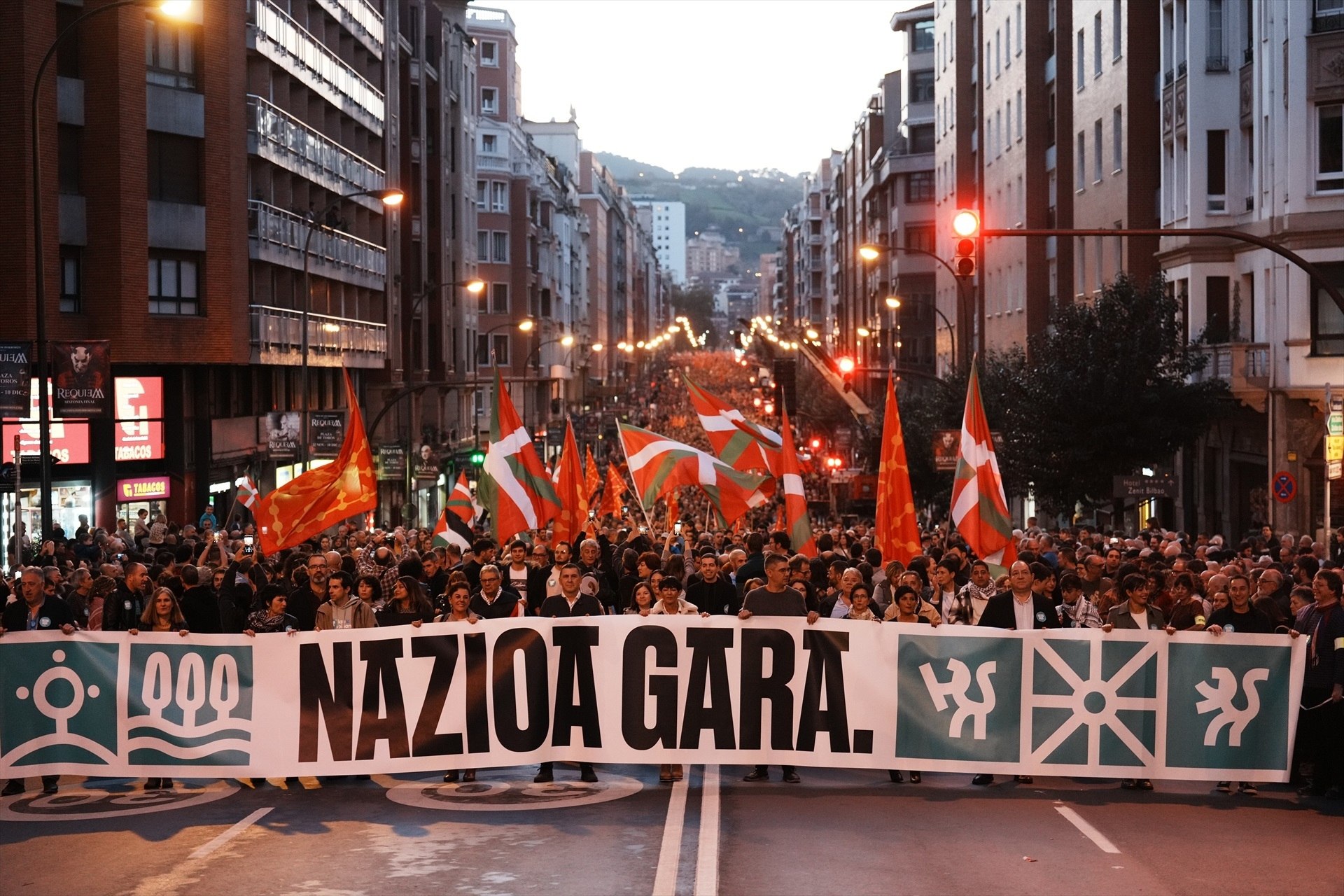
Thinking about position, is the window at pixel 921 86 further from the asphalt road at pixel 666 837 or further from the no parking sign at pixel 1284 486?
the asphalt road at pixel 666 837

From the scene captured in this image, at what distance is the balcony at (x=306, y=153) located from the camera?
4641 centimetres

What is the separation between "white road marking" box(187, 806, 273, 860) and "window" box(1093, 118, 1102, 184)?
125 feet

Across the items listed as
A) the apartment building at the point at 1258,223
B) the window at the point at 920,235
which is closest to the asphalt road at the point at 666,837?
the apartment building at the point at 1258,223

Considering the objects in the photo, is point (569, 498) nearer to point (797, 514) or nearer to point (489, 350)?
point (797, 514)

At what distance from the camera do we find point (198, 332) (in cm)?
4350

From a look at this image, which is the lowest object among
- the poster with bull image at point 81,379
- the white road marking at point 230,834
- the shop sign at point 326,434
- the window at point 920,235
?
the white road marking at point 230,834

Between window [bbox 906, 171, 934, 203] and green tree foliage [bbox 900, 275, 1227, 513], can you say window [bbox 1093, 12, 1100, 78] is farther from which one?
window [bbox 906, 171, 934, 203]

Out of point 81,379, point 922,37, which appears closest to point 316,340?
point 81,379

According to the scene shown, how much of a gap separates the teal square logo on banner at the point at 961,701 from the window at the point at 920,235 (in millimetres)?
75730

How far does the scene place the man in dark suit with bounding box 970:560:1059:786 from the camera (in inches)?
552

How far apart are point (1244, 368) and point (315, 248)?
2850 centimetres

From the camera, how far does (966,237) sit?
19.9 meters

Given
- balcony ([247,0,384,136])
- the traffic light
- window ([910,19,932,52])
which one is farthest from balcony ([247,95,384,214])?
window ([910,19,932,52])

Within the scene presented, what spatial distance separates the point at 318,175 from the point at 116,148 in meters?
13.2
